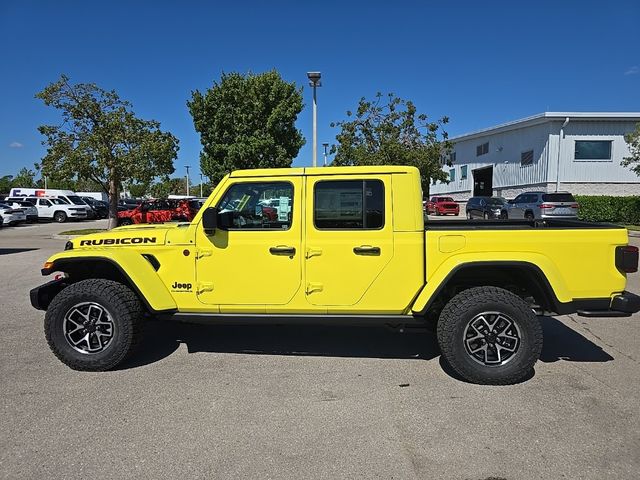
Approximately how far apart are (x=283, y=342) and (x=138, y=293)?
163 cm

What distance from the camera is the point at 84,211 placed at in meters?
31.8

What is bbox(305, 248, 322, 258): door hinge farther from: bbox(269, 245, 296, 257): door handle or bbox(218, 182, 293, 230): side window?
bbox(218, 182, 293, 230): side window

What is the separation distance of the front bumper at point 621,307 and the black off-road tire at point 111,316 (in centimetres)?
397

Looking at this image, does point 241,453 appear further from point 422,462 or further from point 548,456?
point 548,456

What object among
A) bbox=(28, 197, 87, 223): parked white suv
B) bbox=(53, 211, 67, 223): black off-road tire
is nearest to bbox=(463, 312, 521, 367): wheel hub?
bbox=(28, 197, 87, 223): parked white suv

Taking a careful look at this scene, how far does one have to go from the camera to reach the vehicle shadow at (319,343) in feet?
15.6

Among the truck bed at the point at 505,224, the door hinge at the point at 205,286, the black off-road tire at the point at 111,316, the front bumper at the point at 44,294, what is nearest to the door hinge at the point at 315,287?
the door hinge at the point at 205,286

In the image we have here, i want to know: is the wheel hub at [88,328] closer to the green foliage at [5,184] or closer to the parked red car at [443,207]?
the parked red car at [443,207]

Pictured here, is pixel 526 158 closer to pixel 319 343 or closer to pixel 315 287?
pixel 319 343

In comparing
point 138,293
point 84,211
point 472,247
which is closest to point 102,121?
point 84,211

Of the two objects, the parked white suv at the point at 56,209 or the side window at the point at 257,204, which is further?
the parked white suv at the point at 56,209

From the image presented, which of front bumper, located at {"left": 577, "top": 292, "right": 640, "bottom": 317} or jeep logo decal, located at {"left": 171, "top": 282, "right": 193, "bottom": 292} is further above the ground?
jeep logo decal, located at {"left": 171, "top": 282, "right": 193, "bottom": 292}

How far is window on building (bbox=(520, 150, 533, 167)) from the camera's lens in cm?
3180

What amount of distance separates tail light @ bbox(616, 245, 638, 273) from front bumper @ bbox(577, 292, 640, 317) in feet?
0.75
